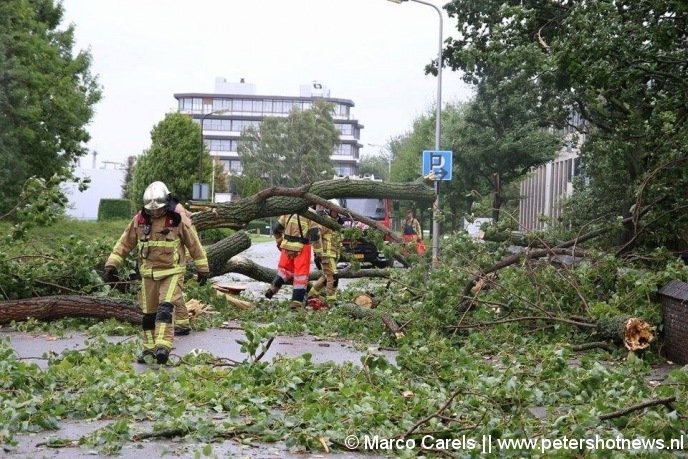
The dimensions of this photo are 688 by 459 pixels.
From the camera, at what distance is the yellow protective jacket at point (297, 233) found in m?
15.8

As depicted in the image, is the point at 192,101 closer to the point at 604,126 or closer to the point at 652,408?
the point at 604,126

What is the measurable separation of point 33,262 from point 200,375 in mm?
6296

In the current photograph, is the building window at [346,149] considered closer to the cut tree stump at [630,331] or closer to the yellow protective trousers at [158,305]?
the cut tree stump at [630,331]

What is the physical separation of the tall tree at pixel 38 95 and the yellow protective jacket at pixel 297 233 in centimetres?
1723

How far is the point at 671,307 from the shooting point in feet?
36.2

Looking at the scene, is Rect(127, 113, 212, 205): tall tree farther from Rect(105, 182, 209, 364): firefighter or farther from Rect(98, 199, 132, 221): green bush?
Rect(105, 182, 209, 364): firefighter

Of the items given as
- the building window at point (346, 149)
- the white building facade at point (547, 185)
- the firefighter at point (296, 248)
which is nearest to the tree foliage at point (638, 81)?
the firefighter at point (296, 248)

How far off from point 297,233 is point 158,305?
5.27 meters

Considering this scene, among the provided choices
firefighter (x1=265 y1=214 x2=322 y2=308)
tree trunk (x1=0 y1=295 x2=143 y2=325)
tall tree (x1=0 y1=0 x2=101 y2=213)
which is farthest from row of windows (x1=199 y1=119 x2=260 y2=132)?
tree trunk (x1=0 y1=295 x2=143 y2=325)

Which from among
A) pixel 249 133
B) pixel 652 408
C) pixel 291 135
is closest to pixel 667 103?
pixel 652 408

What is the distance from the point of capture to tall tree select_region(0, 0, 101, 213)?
116 ft

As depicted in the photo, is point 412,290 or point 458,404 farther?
point 412,290

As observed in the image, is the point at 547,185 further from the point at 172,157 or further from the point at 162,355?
the point at 162,355

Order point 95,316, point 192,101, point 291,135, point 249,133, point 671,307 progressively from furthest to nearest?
point 192,101 < point 249,133 < point 291,135 < point 95,316 < point 671,307
